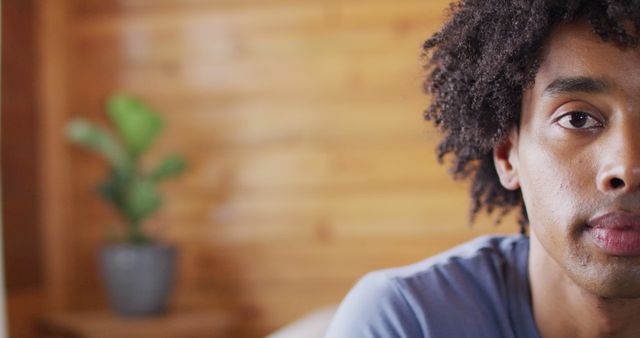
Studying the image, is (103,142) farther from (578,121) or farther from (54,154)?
(578,121)

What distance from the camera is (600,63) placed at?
3.78 ft

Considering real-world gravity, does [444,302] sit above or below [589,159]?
below

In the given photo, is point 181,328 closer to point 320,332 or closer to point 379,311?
point 320,332

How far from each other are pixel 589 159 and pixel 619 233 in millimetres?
111

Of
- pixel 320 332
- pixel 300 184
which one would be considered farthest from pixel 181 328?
pixel 320 332

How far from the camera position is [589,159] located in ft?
3.81

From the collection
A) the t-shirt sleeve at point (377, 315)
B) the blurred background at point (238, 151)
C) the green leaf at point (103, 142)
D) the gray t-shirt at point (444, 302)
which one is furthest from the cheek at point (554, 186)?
the green leaf at point (103, 142)

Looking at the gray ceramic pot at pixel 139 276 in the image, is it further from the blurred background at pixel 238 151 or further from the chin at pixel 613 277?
the chin at pixel 613 277

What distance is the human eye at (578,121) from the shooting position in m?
1.17

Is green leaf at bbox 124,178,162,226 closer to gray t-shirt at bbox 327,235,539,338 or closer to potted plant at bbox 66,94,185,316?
potted plant at bbox 66,94,185,316

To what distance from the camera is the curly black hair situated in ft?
3.81

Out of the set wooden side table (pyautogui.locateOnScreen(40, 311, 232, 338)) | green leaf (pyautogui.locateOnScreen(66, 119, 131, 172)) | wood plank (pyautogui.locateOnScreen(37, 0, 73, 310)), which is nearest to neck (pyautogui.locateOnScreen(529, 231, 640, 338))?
wooden side table (pyautogui.locateOnScreen(40, 311, 232, 338))

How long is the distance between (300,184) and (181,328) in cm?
70

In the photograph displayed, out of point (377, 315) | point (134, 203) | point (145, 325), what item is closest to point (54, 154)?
point (134, 203)
